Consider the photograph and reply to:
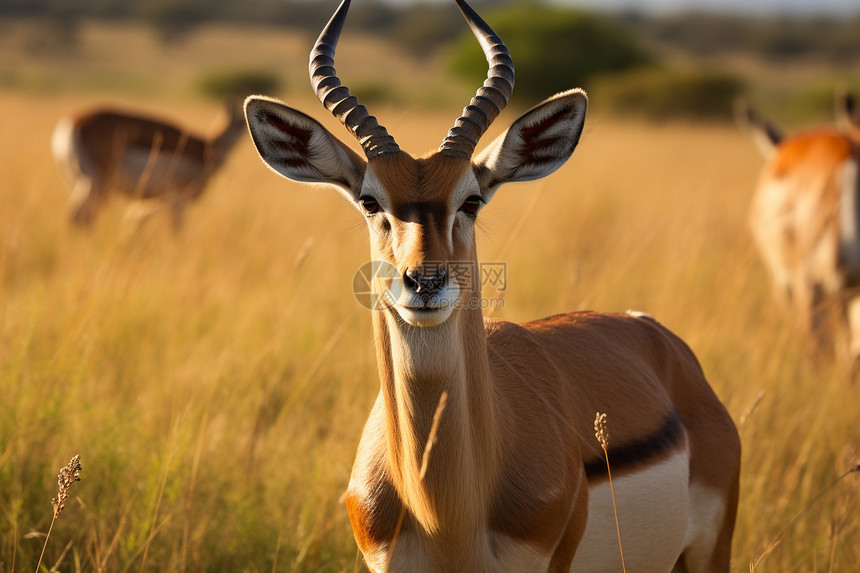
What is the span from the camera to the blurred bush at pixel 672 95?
31.2m

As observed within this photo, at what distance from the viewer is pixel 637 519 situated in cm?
287

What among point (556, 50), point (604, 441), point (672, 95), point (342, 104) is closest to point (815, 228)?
point (604, 441)

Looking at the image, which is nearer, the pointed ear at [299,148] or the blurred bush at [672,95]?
the pointed ear at [299,148]

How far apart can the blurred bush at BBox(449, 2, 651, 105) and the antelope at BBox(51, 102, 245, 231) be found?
2668 centimetres

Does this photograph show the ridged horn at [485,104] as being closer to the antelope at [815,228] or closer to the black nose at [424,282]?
the black nose at [424,282]

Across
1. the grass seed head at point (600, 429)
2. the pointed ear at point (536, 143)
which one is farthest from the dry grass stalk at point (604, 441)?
the pointed ear at point (536, 143)

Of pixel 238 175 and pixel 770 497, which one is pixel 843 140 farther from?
pixel 238 175

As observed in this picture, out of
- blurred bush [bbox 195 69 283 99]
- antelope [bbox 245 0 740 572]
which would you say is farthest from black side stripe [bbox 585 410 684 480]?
blurred bush [bbox 195 69 283 99]

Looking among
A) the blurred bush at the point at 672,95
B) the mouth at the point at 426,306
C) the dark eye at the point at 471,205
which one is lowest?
the mouth at the point at 426,306

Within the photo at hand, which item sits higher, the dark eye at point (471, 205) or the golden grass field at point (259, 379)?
the dark eye at point (471, 205)

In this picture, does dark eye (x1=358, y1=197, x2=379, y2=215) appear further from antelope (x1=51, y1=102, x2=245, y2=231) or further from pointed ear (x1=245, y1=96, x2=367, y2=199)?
antelope (x1=51, y1=102, x2=245, y2=231)

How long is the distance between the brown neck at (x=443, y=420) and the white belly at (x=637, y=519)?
0.52 m

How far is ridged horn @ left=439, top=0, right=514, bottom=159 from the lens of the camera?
8.55 feet

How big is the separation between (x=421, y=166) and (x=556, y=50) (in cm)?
3850
